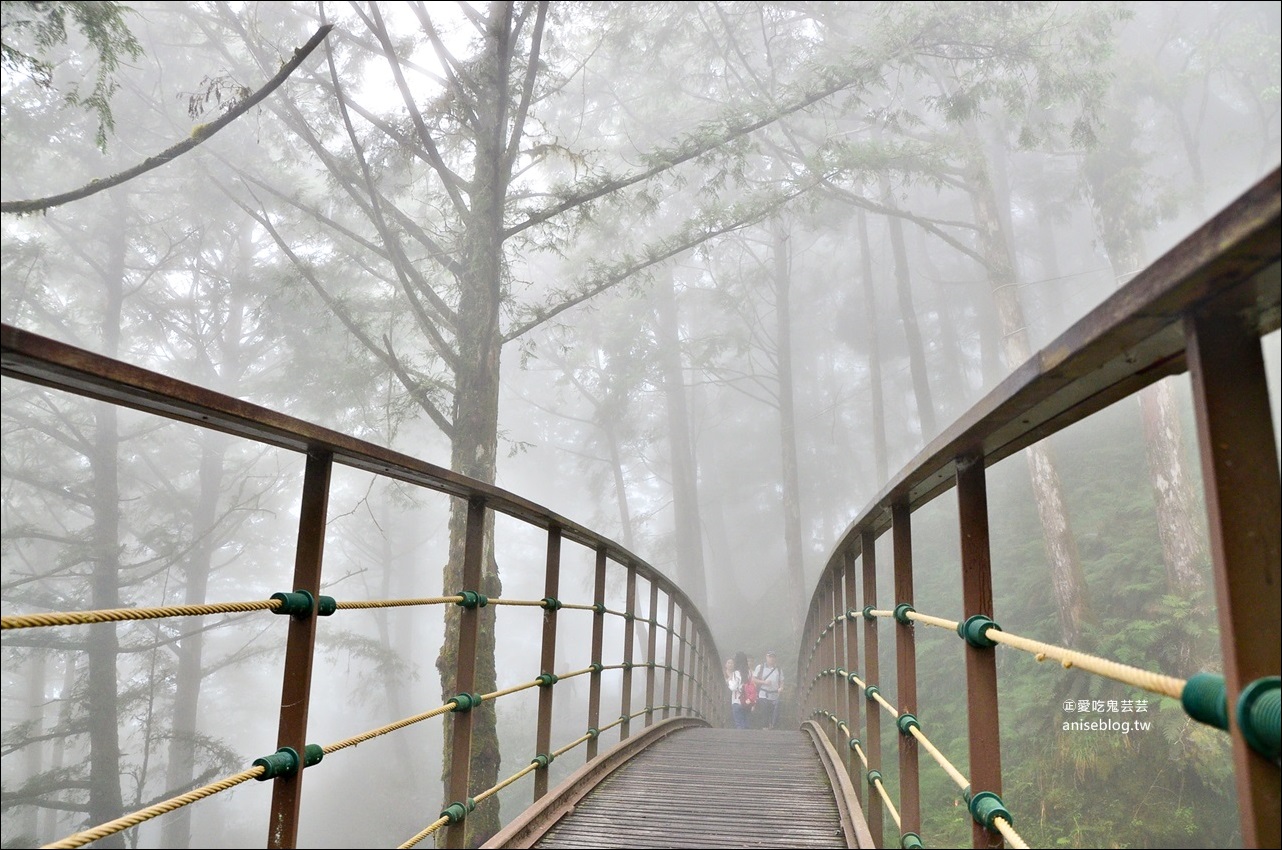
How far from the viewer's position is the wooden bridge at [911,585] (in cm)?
81

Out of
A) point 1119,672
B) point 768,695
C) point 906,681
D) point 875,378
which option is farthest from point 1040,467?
point 1119,672

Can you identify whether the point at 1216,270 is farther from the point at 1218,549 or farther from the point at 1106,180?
the point at 1106,180

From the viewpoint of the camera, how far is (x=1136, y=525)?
11609mm

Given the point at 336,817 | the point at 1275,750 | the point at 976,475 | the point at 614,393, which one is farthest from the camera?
the point at 336,817

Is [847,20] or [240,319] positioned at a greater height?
[847,20]

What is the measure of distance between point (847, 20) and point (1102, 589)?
12.5 meters

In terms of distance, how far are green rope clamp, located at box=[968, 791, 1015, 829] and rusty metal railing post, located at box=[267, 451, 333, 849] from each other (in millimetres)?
1410

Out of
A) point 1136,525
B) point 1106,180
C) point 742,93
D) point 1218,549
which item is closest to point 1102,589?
point 1136,525

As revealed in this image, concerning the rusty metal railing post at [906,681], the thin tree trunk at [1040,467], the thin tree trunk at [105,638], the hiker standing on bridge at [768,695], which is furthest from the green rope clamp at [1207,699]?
the thin tree trunk at [105,638]

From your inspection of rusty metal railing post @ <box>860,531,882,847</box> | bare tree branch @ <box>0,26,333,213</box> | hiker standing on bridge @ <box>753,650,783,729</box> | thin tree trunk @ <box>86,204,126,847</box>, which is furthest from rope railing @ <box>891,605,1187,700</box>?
thin tree trunk @ <box>86,204,126,847</box>

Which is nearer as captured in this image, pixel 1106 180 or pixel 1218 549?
pixel 1218 549

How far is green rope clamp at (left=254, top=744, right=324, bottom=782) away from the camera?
1681mm

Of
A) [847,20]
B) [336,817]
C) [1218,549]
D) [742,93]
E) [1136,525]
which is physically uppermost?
[847,20]

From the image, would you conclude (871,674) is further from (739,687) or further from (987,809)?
(739,687)
